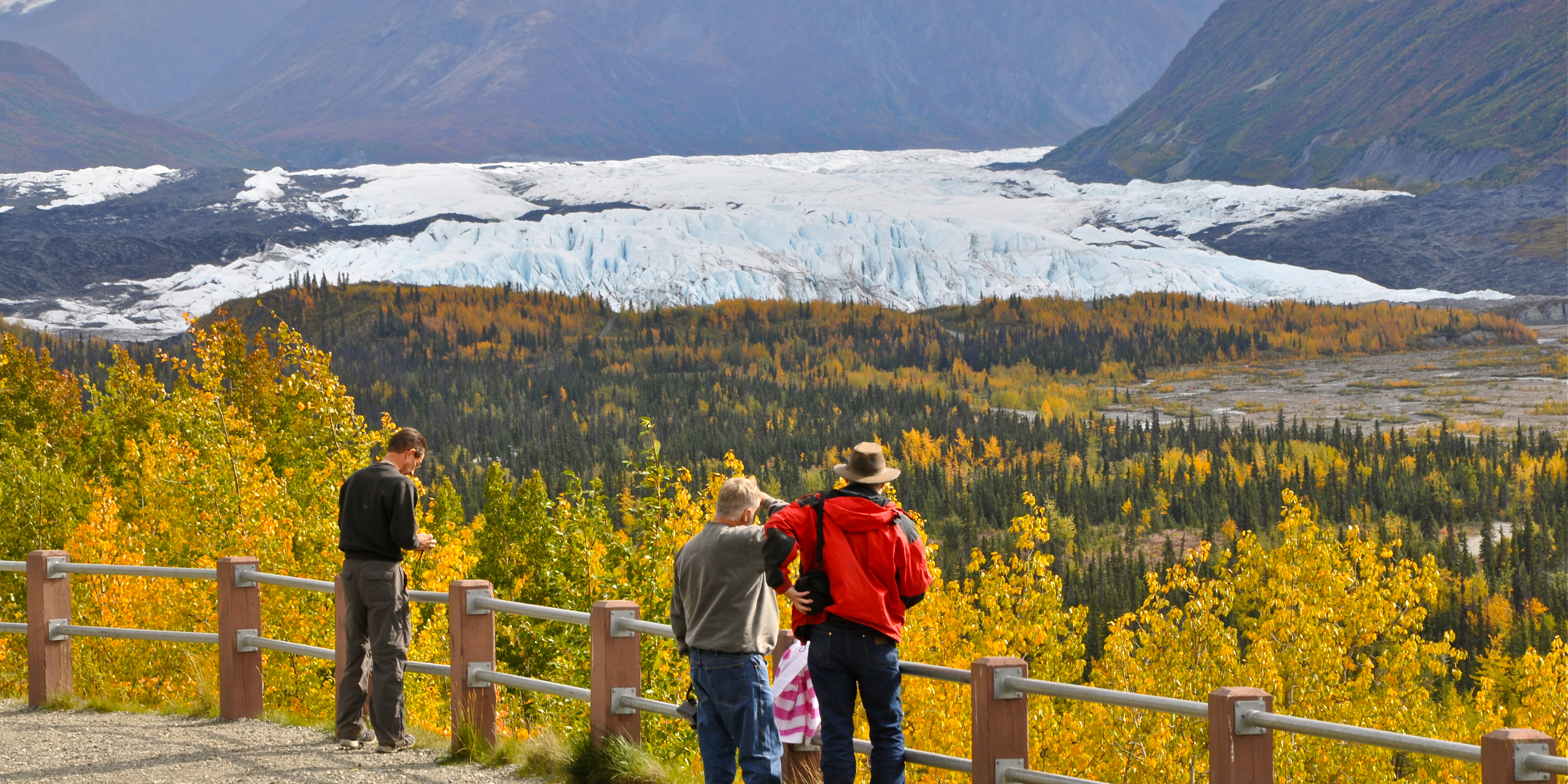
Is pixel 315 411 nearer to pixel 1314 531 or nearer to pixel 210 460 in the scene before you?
pixel 210 460

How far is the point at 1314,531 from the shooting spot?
52531mm

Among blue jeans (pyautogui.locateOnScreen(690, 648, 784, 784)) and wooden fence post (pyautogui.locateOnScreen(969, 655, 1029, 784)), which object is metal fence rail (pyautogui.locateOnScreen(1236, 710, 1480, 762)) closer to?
wooden fence post (pyautogui.locateOnScreen(969, 655, 1029, 784))

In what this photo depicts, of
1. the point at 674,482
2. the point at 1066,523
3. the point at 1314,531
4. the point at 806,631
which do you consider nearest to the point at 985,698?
the point at 806,631

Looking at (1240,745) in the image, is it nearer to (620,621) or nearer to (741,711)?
(741,711)

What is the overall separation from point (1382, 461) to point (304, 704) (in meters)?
163

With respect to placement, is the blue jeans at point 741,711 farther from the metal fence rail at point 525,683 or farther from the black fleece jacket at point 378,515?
the black fleece jacket at point 378,515

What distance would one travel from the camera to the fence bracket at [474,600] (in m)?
12.0

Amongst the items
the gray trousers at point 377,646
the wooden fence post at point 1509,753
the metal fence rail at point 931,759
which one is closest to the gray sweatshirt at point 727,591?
the metal fence rail at point 931,759

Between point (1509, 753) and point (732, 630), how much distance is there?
4.73m

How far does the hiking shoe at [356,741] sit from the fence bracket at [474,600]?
1.77m

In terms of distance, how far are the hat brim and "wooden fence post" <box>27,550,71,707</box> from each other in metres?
10.0

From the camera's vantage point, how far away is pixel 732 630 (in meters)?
9.76

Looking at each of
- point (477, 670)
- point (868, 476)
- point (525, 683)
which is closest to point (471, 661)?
point (477, 670)

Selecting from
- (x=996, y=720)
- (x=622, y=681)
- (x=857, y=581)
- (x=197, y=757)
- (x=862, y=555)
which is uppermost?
(x=862, y=555)
